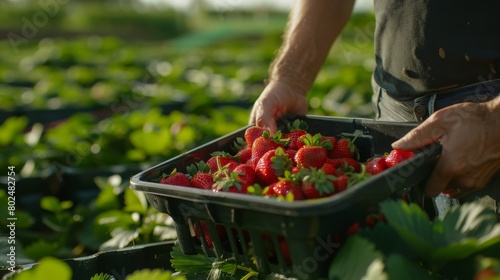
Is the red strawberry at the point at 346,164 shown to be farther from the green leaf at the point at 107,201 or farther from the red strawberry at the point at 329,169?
the green leaf at the point at 107,201

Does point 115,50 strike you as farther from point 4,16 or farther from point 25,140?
point 4,16

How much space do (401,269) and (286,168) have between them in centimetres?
42

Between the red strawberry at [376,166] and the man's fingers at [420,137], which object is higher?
the man's fingers at [420,137]

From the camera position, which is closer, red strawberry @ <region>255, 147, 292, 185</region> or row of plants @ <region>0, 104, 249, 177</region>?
red strawberry @ <region>255, 147, 292, 185</region>

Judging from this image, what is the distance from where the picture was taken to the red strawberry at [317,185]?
54.4 inches

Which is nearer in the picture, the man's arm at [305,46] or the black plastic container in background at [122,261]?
the black plastic container in background at [122,261]

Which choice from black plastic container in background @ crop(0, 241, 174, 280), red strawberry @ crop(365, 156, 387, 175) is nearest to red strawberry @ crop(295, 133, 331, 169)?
red strawberry @ crop(365, 156, 387, 175)

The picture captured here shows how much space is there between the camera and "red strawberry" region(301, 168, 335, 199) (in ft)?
4.53

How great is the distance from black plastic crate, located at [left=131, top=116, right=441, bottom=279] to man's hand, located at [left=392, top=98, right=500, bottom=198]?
3 cm

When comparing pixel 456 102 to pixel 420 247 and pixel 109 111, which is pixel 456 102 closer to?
pixel 420 247

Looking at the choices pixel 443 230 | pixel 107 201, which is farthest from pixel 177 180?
pixel 107 201

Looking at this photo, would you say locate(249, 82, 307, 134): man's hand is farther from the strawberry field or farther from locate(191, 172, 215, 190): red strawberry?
locate(191, 172, 215, 190): red strawberry

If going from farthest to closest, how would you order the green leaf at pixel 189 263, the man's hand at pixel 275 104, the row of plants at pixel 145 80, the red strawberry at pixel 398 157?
the row of plants at pixel 145 80, the man's hand at pixel 275 104, the green leaf at pixel 189 263, the red strawberry at pixel 398 157

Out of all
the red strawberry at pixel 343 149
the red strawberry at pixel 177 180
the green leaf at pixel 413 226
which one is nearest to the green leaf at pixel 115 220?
the red strawberry at pixel 177 180
